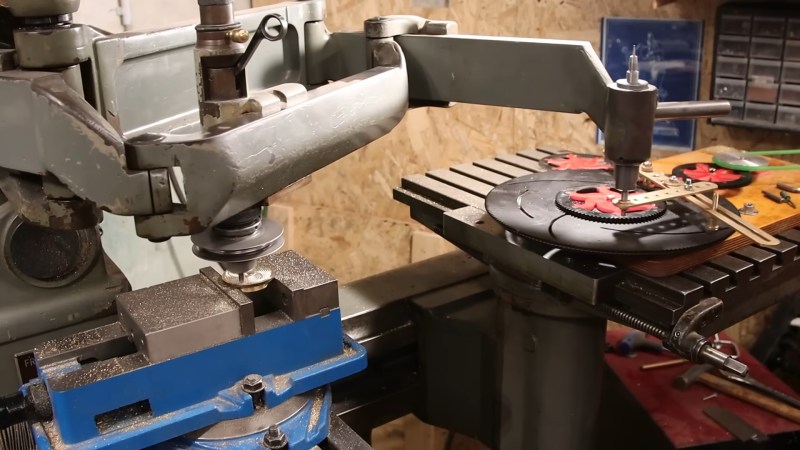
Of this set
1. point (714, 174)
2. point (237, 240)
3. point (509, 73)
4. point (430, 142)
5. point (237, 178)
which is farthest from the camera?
point (430, 142)

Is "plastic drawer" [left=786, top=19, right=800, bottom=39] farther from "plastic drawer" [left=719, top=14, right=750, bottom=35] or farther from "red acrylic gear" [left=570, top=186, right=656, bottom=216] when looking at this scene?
"red acrylic gear" [left=570, top=186, right=656, bottom=216]

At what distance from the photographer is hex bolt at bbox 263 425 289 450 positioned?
2.67 feet

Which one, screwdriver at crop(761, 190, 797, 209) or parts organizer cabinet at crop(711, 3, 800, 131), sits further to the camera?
parts organizer cabinet at crop(711, 3, 800, 131)

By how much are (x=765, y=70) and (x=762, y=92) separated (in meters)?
0.05

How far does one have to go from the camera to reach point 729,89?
1.64 m

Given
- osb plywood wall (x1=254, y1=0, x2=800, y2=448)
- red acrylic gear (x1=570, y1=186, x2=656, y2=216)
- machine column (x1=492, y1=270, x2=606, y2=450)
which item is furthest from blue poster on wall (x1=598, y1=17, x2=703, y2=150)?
machine column (x1=492, y1=270, x2=606, y2=450)

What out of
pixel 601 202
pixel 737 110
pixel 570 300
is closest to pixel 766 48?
pixel 737 110

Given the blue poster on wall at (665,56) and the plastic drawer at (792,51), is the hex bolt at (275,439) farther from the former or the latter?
the plastic drawer at (792,51)

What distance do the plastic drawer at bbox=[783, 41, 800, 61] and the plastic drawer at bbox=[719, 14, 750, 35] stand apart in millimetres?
84

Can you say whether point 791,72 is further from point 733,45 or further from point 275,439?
point 275,439

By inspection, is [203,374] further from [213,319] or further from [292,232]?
[292,232]

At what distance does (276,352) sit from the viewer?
2.80 ft

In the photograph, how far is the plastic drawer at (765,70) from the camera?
1572mm

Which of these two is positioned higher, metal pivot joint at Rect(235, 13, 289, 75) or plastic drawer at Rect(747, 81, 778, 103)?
metal pivot joint at Rect(235, 13, 289, 75)
